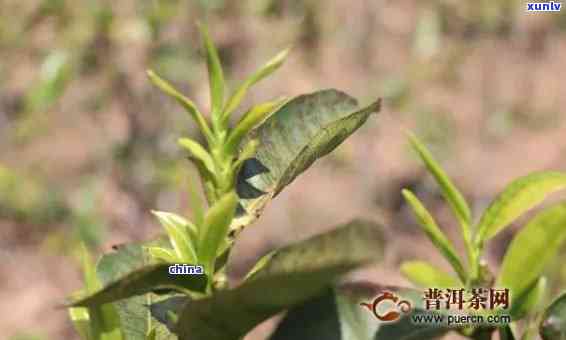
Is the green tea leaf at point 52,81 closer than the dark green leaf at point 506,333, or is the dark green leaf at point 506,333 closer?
the dark green leaf at point 506,333

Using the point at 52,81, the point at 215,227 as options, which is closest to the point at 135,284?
the point at 215,227

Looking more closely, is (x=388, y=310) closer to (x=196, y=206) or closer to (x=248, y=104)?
(x=196, y=206)

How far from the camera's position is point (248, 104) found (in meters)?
2.70

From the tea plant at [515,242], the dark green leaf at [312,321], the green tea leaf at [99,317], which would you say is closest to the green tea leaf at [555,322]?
the tea plant at [515,242]

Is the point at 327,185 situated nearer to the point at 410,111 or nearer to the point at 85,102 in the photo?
the point at 410,111

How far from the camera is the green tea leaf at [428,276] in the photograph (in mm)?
494

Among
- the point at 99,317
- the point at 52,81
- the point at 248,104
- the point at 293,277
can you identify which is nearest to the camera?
the point at 293,277

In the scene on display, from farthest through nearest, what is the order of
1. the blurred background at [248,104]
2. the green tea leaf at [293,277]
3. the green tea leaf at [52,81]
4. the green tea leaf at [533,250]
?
1. the blurred background at [248,104]
2. the green tea leaf at [52,81]
3. the green tea leaf at [533,250]
4. the green tea leaf at [293,277]

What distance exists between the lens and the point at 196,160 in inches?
19.2

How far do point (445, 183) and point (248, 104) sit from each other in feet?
7.36

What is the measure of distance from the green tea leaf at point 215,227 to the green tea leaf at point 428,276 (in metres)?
0.12

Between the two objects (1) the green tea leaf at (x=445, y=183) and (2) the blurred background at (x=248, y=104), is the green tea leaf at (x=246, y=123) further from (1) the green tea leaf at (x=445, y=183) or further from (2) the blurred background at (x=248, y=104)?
(2) the blurred background at (x=248, y=104)

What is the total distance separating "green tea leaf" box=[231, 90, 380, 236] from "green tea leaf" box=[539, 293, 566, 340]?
5.6 inches

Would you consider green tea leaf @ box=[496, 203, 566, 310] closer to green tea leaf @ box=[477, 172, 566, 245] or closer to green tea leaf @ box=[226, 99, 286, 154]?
green tea leaf @ box=[477, 172, 566, 245]
